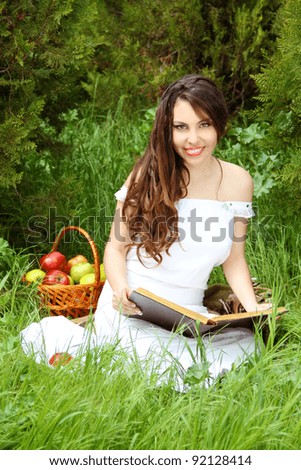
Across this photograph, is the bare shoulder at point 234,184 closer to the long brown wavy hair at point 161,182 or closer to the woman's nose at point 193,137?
the long brown wavy hair at point 161,182

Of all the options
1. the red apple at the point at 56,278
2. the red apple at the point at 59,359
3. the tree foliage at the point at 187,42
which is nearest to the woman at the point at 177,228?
the red apple at the point at 59,359

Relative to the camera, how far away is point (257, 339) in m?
3.44

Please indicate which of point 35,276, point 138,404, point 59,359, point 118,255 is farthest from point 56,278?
point 138,404

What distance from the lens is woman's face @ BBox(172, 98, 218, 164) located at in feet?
11.7

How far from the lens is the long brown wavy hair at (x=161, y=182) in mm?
3625

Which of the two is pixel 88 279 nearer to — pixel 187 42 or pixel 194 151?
pixel 194 151

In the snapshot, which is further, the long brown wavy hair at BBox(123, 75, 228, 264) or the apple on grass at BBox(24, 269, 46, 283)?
the apple on grass at BBox(24, 269, 46, 283)

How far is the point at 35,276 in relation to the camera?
13.9 feet

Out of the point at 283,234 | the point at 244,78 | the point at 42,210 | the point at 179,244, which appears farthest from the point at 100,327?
the point at 244,78

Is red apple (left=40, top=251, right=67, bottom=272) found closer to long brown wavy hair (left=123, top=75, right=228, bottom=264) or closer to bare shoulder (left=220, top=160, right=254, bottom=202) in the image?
long brown wavy hair (left=123, top=75, right=228, bottom=264)

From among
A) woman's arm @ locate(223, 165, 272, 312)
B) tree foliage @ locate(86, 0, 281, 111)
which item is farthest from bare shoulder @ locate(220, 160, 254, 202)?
tree foliage @ locate(86, 0, 281, 111)

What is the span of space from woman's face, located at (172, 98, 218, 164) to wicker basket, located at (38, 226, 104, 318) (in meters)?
0.75

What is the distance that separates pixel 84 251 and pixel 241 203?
1355 mm

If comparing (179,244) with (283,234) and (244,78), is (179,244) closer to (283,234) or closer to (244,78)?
(283,234)
